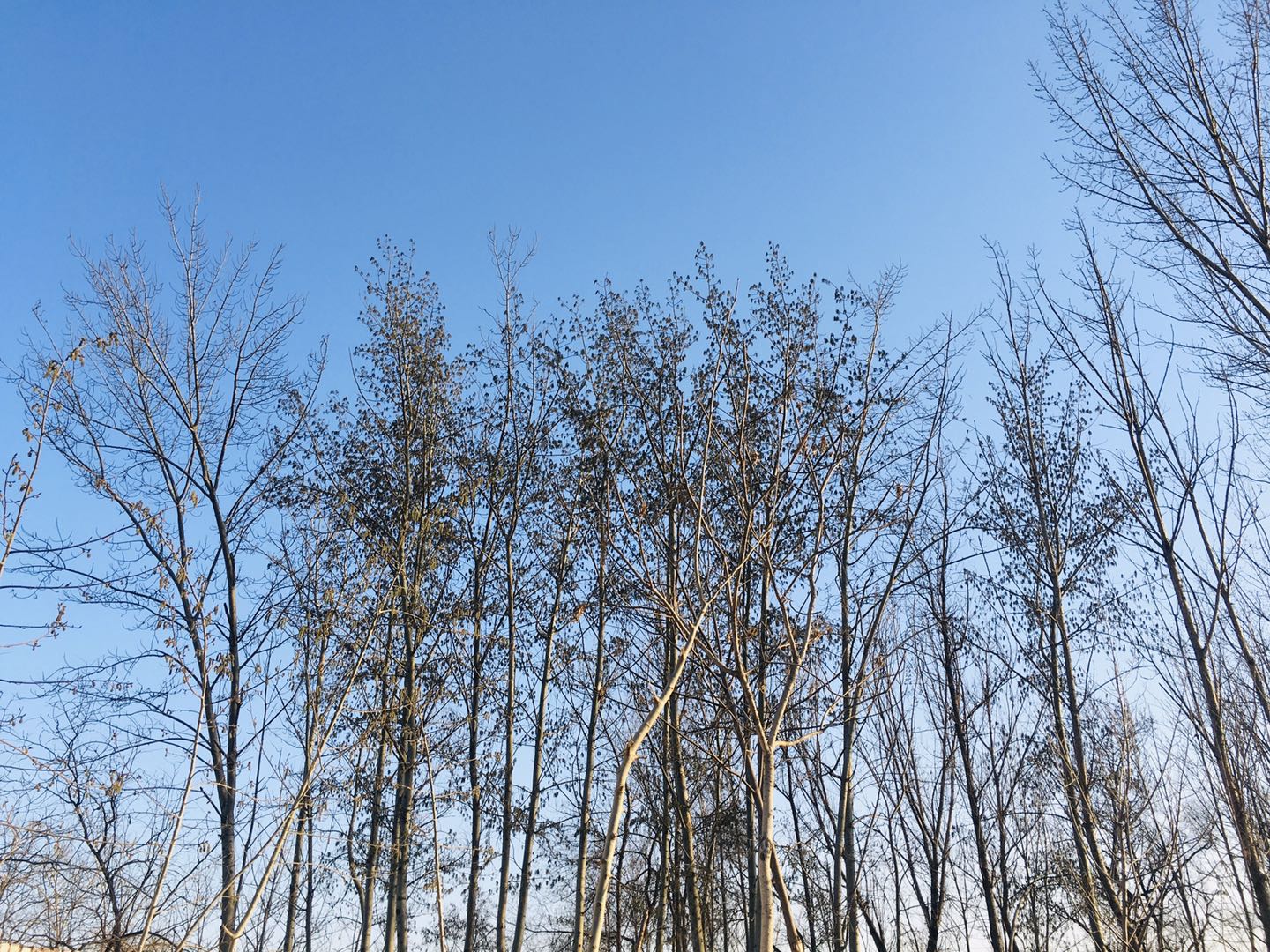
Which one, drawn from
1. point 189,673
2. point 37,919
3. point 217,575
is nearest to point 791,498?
point 189,673

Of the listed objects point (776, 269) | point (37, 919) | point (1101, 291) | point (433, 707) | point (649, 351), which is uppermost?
point (776, 269)

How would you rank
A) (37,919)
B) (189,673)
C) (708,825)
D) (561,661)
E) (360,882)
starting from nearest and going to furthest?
1. (189,673)
2. (37,919)
3. (360,882)
4. (561,661)
5. (708,825)

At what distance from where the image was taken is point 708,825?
13.3 m

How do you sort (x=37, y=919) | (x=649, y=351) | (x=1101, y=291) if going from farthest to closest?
(x=37, y=919) → (x=649, y=351) → (x=1101, y=291)

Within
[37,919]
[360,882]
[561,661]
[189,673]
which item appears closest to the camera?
[189,673]

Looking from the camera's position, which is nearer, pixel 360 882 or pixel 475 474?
pixel 360 882

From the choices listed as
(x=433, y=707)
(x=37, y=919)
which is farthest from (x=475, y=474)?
(x=37, y=919)

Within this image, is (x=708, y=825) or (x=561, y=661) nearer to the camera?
(x=561, y=661)

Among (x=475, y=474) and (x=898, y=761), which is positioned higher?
(x=475, y=474)

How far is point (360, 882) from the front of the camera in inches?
426

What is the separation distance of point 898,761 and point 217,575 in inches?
307

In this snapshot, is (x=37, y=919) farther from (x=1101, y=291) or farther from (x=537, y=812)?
(x=1101, y=291)

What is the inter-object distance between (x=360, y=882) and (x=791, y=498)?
292 inches

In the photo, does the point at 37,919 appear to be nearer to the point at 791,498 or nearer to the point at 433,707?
the point at 433,707
